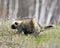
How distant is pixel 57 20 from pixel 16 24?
786cm

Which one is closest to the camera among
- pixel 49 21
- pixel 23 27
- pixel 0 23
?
pixel 23 27

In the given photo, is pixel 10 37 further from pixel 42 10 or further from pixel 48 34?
pixel 42 10

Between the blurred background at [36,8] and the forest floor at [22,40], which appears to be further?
the blurred background at [36,8]

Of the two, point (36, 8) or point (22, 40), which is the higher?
point (36, 8)

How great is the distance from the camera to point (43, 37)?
8.56 m

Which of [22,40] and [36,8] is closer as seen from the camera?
[22,40]

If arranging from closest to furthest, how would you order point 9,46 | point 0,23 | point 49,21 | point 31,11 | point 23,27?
point 9,46, point 23,27, point 0,23, point 49,21, point 31,11

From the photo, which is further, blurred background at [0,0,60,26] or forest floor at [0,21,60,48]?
blurred background at [0,0,60,26]

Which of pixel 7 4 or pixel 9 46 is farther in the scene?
pixel 7 4

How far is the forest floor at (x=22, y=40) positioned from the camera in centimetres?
672

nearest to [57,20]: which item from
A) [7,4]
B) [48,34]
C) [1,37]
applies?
[7,4]

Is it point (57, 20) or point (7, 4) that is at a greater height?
point (7, 4)

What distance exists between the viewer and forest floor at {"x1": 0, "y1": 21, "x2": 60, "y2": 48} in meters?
6.72

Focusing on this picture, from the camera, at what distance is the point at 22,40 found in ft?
23.4
